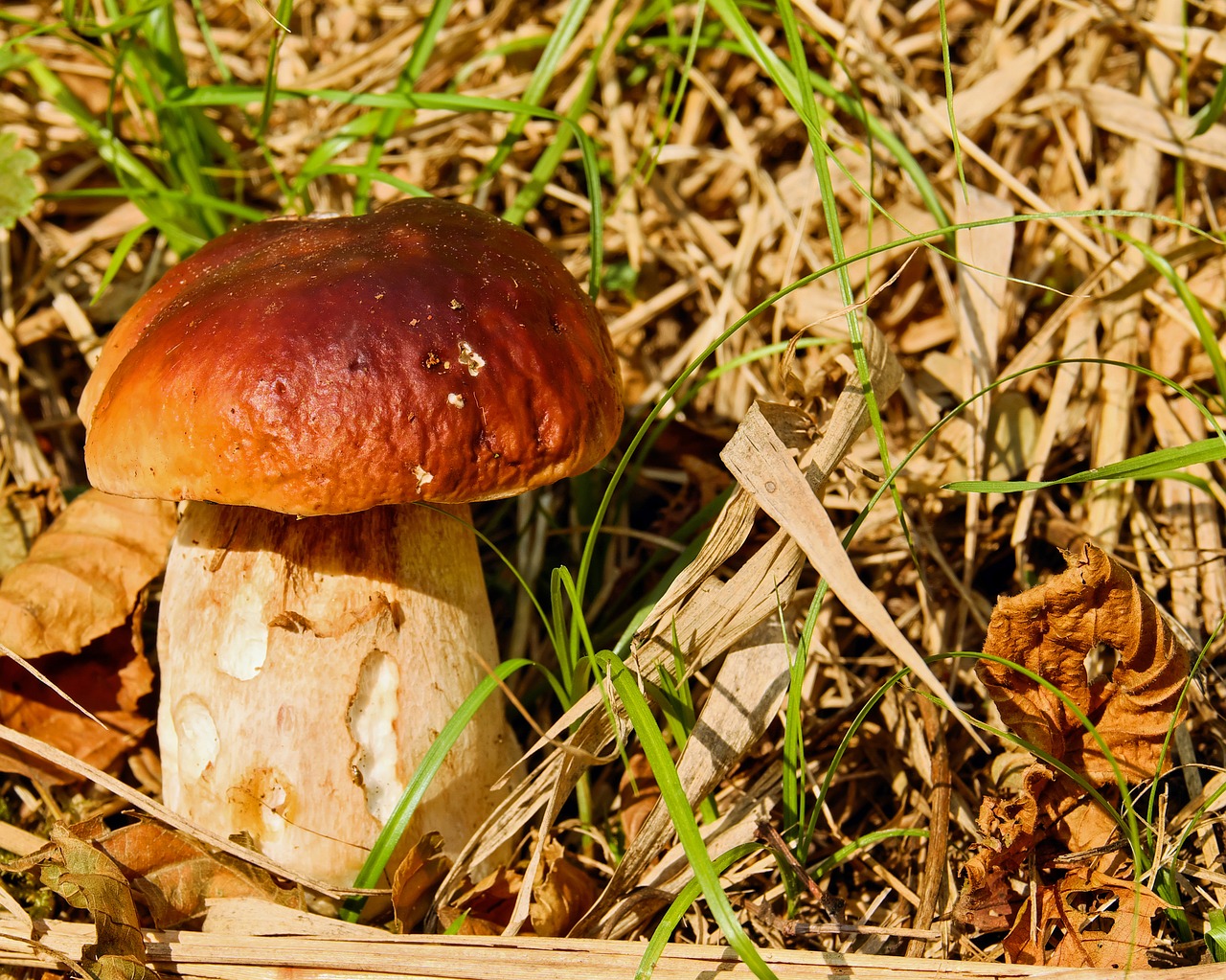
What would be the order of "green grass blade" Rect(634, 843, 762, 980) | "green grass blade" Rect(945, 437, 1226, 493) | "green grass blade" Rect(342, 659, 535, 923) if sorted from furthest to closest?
"green grass blade" Rect(342, 659, 535, 923)
"green grass blade" Rect(945, 437, 1226, 493)
"green grass blade" Rect(634, 843, 762, 980)

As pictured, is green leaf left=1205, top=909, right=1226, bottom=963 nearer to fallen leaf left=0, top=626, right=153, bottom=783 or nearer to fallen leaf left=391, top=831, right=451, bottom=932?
fallen leaf left=391, top=831, right=451, bottom=932

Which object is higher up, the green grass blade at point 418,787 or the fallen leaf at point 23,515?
the fallen leaf at point 23,515

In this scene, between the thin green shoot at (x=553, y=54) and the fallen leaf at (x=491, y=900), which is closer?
the fallen leaf at (x=491, y=900)

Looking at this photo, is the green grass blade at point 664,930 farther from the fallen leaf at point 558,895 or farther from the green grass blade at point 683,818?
the fallen leaf at point 558,895

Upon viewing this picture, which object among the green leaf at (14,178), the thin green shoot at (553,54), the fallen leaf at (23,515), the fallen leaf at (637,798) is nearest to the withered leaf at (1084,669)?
the fallen leaf at (637,798)

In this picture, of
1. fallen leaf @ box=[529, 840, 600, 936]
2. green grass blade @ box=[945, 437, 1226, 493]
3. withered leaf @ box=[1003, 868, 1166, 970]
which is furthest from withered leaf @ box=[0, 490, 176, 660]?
withered leaf @ box=[1003, 868, 1166, 970]

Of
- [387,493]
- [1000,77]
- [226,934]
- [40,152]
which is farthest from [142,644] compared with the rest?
[1000,77]

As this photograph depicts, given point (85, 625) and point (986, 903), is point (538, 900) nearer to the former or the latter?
point (986, 903)
